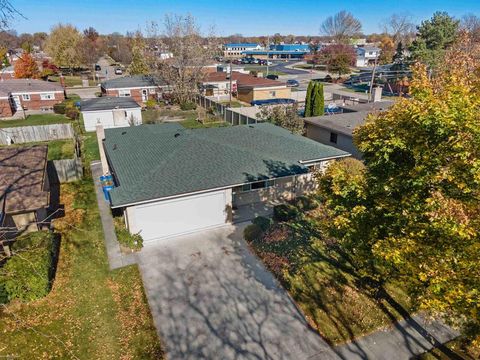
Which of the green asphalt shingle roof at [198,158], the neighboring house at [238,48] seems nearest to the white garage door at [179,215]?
the green asphalt shingle roof at [198,158]

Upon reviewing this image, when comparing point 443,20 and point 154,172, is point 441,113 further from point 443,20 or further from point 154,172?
point 443,20

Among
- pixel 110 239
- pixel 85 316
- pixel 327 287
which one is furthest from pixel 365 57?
pixel 85 316

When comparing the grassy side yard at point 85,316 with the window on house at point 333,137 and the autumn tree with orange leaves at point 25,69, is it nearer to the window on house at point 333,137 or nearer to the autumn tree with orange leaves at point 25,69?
the window on house at point 333,137

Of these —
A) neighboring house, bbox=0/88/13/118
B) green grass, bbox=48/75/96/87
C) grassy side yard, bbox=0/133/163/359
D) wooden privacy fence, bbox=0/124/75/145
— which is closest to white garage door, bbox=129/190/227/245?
grassy side yard, bbox=0/133/163/359

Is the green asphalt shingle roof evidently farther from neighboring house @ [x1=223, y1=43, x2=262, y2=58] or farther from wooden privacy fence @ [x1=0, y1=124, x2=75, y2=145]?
neighboring house @ [x1=223, y1=43, x2=262, y2=58]

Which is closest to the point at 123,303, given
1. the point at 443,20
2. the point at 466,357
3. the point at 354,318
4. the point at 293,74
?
the point at 354,318

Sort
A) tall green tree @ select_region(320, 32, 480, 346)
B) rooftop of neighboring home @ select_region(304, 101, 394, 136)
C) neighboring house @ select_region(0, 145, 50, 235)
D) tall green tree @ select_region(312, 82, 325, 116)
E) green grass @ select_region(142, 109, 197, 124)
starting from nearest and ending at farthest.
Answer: tall green tree @ select_region(320, 32, 480, 346)
neighboring house @ select_region(0, 145, 50, 235)
rooftop of neighboring home @ select_region(304, 101, 394, 136)
tall green tree @ select_region(312, 82, 325, 116)
green grass @ select_region(142, 109, 197, 124)
